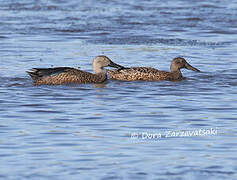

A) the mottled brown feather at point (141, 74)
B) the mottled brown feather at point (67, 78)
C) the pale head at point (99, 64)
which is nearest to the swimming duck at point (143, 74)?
the mottled brown feather at point (141, 74)

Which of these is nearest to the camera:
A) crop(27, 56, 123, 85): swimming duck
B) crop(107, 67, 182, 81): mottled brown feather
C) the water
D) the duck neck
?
the water

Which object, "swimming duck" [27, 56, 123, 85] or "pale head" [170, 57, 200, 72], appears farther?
"pale head" [170, 57, 200, 72]

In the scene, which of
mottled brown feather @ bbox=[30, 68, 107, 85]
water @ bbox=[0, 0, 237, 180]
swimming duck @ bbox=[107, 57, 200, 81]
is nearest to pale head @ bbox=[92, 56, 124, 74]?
swimming duck @ bbox=[107, 57, 200, 81]

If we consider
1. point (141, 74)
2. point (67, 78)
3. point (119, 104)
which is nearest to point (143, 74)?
point (141, 74)

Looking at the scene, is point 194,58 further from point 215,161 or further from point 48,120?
point 215,161

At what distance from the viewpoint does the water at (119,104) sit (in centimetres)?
850

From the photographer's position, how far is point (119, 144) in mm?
9375

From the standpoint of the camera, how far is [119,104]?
12211 mm

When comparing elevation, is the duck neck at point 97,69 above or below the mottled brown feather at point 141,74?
above

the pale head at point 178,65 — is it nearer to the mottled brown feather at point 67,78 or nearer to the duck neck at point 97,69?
the duck neck at point 97,69

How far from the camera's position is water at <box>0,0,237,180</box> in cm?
850

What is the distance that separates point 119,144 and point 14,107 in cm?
290

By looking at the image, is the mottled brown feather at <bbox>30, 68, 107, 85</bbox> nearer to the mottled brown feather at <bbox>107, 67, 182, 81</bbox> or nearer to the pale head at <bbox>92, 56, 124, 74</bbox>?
the pale head at <bbox>92, 56, 124, 74</bbox>

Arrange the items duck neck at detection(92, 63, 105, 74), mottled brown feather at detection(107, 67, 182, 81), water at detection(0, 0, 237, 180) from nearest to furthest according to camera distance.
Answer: water at detection(0, 0, 237, 180) → mottled brown feather at detection(107, 67, 182, 81) → duck neck at detection(92, 63, 105, 74)
